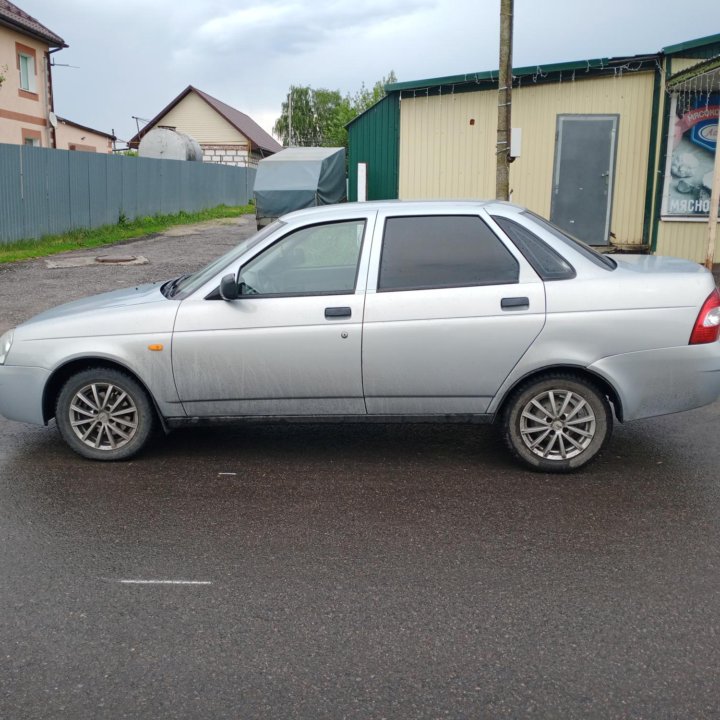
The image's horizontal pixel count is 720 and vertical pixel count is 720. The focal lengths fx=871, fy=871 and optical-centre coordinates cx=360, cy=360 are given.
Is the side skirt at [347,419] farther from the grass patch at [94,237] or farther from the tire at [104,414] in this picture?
the grass patch at [94,237]

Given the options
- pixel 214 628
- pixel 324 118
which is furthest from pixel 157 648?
pixel 324 118

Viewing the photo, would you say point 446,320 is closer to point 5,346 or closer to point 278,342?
point 278,342

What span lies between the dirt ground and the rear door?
7248mm

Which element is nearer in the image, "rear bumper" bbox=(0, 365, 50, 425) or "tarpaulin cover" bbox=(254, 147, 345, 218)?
"rear bumper" bbox=(0, 365, 50, 425)

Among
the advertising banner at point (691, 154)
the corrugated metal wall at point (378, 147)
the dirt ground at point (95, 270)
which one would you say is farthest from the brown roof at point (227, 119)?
the advertising banner at point (691, 154)

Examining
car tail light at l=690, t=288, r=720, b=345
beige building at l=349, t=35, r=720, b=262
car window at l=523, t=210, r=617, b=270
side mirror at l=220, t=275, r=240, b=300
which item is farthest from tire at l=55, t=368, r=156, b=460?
beige building at l=349, t=35, r=720, b=262

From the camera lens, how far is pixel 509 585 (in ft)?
13.0

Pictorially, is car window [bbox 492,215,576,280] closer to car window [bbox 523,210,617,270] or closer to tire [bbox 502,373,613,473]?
car window [bbox 523,210,617,270]

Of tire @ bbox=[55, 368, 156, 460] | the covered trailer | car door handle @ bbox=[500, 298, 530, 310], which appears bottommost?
tire @ bbox=[55, 368, 156, 460]

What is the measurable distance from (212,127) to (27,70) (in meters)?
26.6

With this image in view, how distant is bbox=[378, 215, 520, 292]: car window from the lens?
216 inches

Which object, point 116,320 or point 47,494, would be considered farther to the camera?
point 116,320

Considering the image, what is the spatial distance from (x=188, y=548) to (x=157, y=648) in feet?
3.24

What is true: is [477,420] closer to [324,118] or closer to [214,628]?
[214,628]
